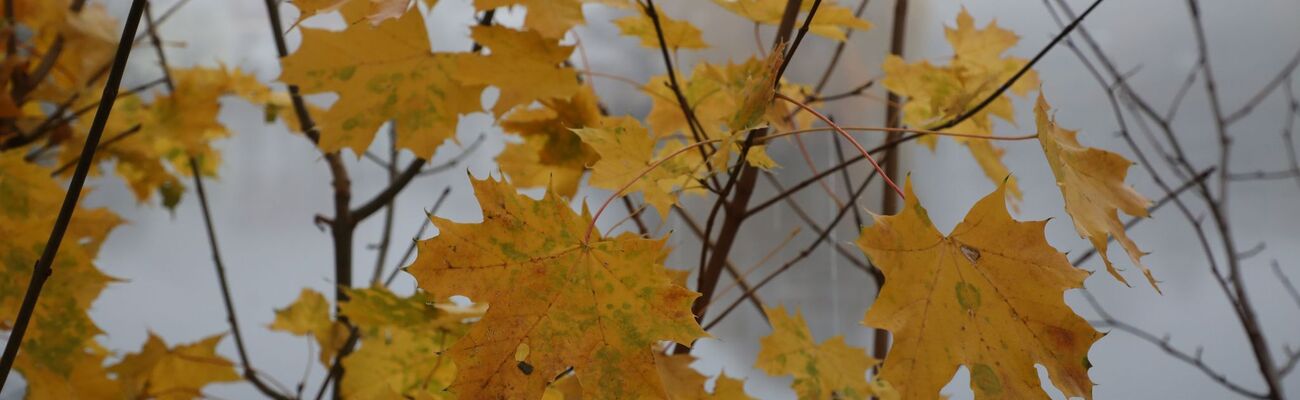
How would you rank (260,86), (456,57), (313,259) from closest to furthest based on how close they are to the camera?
1. (456,57)
2. (260,86)
3. (313,259)

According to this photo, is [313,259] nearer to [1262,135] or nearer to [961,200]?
[961,200]

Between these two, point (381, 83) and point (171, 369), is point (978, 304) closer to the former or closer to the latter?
point (381, 83)

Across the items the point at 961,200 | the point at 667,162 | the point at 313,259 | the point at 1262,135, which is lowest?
the point at 313,259

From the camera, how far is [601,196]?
1274 millimetres

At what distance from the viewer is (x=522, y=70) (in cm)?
50

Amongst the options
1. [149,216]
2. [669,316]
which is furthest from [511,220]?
[149,216]

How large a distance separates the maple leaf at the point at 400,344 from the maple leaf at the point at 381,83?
0.09m

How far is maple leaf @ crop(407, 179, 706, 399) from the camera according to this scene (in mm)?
346

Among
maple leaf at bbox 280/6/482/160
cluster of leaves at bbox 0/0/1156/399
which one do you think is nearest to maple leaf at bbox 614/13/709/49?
cluster of leaves at bbox 0/0/1156/399

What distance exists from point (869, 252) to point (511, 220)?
0.13 meters

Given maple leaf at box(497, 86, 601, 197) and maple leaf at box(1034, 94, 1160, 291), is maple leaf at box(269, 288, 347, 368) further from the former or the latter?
maple leaf at box(1034, 94, 1160, 291)

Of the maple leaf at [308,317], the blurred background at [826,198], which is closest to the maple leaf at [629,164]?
the maple leaf at [308,317]

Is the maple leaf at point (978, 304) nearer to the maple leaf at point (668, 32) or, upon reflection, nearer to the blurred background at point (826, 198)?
the maple leaf at point (668, 32)

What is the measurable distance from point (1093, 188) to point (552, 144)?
0.32 metres
